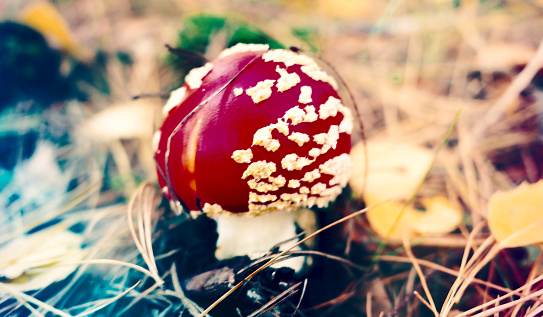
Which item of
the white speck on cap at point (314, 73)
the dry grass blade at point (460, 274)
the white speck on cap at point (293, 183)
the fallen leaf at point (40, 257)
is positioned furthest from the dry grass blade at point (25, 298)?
the dry grass blade at point (460, 274)

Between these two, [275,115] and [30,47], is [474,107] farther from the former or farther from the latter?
[30,47]

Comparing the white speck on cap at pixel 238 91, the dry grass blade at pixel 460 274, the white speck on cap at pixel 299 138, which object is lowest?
the dry grass blade at pixel 460 274

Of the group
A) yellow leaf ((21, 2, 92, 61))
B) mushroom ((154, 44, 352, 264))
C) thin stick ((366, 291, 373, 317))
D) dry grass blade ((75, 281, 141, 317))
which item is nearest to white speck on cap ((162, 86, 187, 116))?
mushroom ((154, 44, 352, 264))

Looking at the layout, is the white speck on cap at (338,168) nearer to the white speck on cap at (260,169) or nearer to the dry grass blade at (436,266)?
the white speck on cap at (260,169)

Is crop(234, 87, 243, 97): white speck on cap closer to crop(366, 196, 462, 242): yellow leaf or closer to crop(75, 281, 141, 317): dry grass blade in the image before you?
crop(75, 281, 141, 317): dry grass blade

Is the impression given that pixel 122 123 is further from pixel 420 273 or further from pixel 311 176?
pixel 420 273

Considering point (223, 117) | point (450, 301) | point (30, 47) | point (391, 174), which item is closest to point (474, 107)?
point (391, 174)
